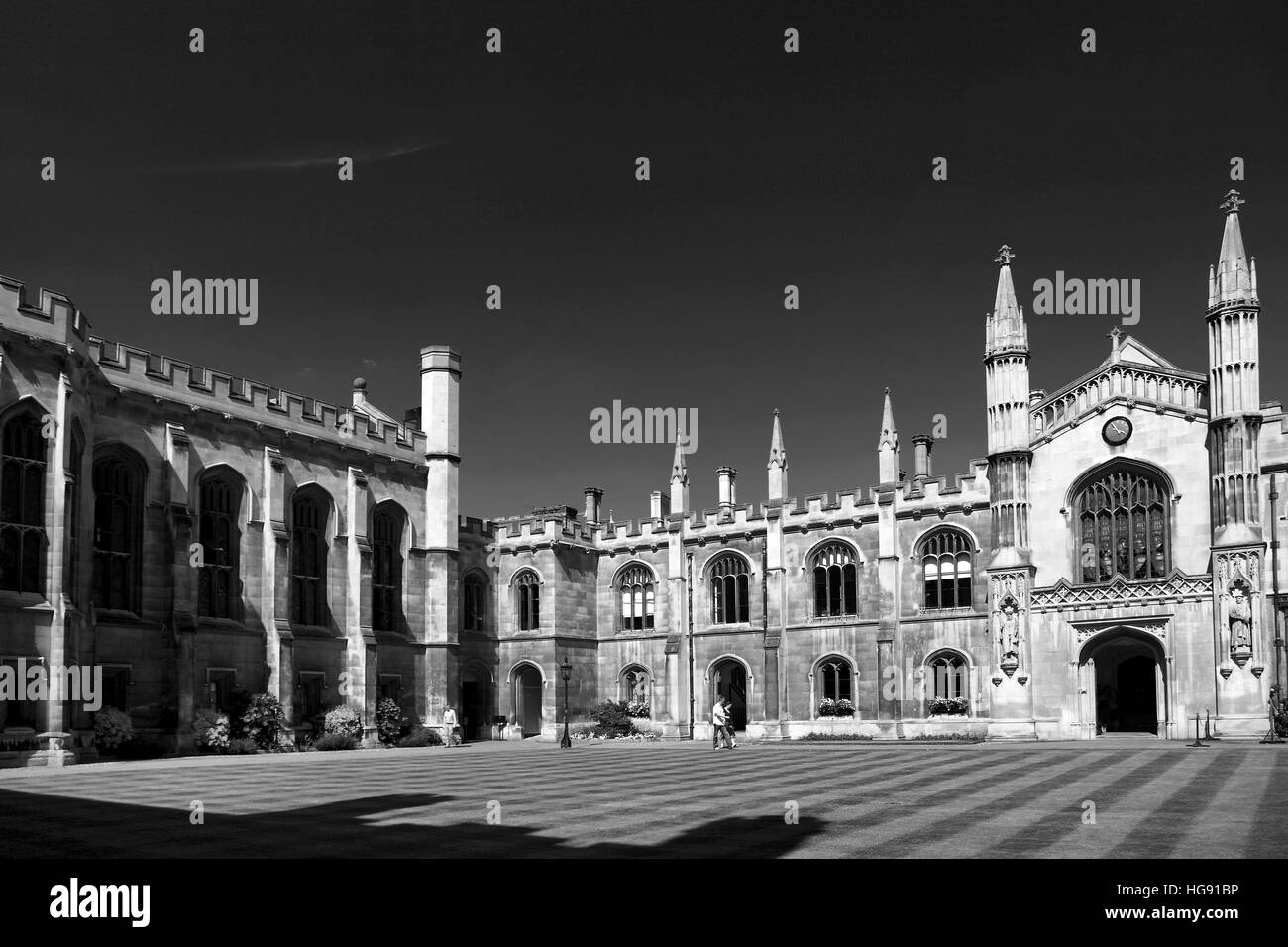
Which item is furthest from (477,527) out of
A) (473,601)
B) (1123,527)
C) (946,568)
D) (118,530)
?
(1123,527)

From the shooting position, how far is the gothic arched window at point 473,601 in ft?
169

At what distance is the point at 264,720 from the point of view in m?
37.7

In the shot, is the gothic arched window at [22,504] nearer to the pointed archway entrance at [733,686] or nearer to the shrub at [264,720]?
the shrub at [264,720]

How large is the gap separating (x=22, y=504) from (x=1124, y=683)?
125 ft

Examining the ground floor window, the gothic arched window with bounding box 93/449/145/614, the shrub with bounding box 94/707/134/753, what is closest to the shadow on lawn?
the shrub with bounding box 94/707/134/753

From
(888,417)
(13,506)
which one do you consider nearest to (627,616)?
(888,417)

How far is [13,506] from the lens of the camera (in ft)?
99.1

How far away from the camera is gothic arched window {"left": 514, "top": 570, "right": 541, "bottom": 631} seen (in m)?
52.4

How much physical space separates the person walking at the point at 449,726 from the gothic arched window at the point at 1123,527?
23.2 metres

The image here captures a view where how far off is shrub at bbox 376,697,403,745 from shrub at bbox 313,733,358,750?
2.80 metres

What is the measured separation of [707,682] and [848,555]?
837 centimetres

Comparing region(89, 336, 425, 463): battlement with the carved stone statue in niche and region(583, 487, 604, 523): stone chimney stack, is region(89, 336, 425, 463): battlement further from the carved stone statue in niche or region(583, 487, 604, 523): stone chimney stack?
the carved stone statue in niche

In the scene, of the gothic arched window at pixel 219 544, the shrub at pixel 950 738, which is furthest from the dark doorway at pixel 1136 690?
the gothic arched window at pixel 219 544
